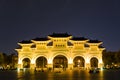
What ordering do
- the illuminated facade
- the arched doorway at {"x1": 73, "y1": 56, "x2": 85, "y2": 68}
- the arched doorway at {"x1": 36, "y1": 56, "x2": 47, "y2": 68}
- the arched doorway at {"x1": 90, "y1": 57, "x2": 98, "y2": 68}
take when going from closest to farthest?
the illuminated facade < the arched doorway at {"x1": 73, "y1": 56, "x2": 85, "y2": 68} < the arched doorway at {"x1": 36, "y1": 56, "x2": 47, "y2": 68} < the arched doorway at {"x1": 90, "y1": 57, "x2": 98, "y2": 68}

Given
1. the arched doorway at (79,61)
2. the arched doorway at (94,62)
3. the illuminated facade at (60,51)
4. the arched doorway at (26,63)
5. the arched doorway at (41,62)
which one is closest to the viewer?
the illuminated facade at (60,51)

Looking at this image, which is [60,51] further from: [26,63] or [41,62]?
A: [26,63]

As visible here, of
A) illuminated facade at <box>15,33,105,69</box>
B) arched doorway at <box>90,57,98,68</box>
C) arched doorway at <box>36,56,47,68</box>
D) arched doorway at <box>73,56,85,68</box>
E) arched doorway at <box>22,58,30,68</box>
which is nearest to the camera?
illuminated facade at <box>15,33,105,69</box>

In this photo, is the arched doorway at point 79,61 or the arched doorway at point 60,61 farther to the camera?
the arched doorway at point 79,61

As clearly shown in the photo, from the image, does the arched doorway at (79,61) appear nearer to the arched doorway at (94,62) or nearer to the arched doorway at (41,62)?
the arched doorway at (94,62)

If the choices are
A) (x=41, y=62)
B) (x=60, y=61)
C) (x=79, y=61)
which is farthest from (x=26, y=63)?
(x=79, y=61)

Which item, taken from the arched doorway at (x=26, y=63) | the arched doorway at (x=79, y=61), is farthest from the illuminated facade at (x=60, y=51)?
the arched doorway at (x=26, y=63)

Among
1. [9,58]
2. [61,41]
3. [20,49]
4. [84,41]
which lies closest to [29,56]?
[20,49]

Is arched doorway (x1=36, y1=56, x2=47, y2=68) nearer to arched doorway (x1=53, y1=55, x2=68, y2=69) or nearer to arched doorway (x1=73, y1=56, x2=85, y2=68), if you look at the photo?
arched doorway (x1=53, y1=55, x2=68, y2=69)

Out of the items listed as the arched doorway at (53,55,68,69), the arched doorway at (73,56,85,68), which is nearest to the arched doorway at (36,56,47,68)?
the arched doorway at (53,55,68,69)

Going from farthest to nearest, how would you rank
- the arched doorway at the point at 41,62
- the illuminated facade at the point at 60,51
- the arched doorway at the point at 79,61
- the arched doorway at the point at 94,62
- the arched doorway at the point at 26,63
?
the arched doorway at the point at 26,63, the arched doorway at the point at 94,62, the arched doorway at the point at 41,62, the arched doorway at the point at 79,61, the illuminated facade at the point at 60,51

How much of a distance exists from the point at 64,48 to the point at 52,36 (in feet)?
17.3

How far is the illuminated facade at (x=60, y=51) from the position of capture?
93312 millimetres

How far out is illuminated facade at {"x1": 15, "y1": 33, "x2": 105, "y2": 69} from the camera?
93.3 m
